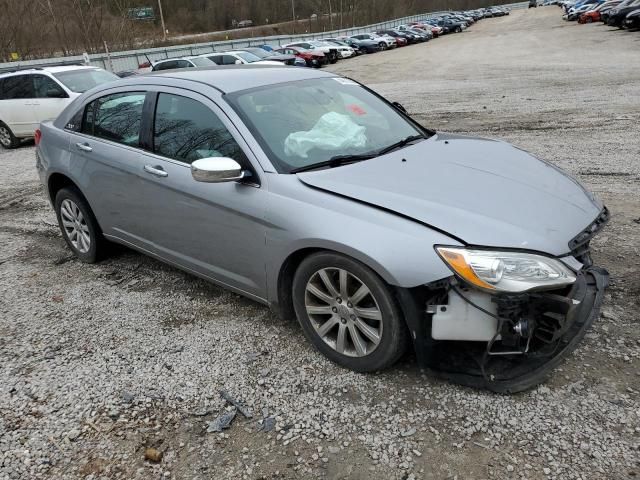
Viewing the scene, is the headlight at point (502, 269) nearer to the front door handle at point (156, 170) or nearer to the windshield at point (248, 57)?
the front door handle at point (156, 170)

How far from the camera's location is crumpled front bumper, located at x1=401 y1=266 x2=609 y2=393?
108 inches

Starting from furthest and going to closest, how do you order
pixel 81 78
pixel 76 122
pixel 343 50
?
pixel 343 50 → pixel 81 78 → pixel 76 122

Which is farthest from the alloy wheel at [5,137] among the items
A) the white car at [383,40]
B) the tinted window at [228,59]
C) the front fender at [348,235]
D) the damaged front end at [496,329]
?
the white car at [383,40]

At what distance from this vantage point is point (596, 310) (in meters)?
3.10

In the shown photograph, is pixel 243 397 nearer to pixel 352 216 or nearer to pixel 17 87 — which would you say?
pixel 352 216

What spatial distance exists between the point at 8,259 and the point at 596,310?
519cm

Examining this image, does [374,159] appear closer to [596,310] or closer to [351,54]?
[596,310]

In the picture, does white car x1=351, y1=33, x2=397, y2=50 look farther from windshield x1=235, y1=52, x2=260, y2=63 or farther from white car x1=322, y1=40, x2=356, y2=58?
windshield x1=235, y1=52, x2=260, y2=63

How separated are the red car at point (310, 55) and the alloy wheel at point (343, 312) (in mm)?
30004

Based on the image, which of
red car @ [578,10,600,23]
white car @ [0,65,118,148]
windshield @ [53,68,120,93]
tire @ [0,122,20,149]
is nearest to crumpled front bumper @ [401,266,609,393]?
windshield @ [53,68,120,93]

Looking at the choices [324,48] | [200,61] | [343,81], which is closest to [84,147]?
[343,81]

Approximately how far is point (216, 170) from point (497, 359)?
6.22ft

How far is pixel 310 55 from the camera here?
1252 inches

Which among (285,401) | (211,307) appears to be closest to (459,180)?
(285,401)
